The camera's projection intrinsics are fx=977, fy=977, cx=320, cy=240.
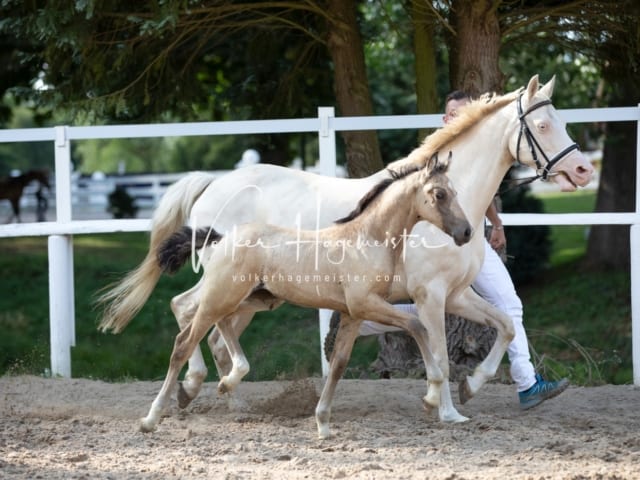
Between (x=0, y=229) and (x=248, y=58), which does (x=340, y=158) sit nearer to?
(x=248, y=58)

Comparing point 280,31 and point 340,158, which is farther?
point 340,158

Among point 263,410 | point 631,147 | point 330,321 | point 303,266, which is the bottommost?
point 263,410

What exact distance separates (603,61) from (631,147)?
199 inches

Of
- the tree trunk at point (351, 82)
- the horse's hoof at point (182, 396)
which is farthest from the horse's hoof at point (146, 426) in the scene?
the tree trunk at point (351, 82)

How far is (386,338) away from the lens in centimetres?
827

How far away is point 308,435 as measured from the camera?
223 inches

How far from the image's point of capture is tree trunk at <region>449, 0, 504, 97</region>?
25.6 feet

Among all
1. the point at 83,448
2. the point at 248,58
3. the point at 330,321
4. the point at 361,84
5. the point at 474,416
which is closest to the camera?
the point at 83,448

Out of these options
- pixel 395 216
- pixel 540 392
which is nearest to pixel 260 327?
pixel 540 392

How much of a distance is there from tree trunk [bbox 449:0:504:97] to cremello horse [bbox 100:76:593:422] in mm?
1506

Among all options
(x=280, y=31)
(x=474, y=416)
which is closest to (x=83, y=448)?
(x=474, y=416)

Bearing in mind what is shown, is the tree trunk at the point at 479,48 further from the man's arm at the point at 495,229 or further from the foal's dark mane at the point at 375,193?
the foal's dark mane at the point at 375,193

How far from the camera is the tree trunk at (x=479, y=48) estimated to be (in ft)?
25.6

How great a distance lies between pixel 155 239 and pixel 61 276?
1.31m
